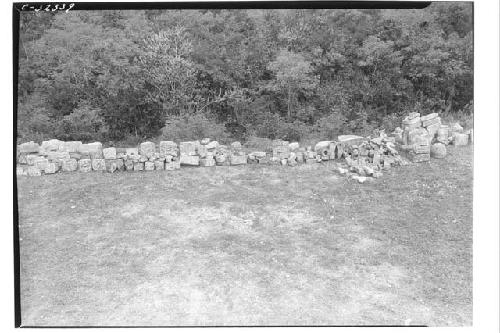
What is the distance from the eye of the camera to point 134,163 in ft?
31.9

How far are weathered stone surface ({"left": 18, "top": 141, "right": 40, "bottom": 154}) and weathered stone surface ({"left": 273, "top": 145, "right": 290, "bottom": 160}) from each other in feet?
16.6

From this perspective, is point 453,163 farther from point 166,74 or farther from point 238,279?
point 166,74

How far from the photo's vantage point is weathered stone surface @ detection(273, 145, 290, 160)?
10.1 m

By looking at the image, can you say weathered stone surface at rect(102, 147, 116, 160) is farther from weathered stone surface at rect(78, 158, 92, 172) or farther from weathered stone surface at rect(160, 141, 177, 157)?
weathered stone surface at rect(160, 141, 177, 157)

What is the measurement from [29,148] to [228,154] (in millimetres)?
4217

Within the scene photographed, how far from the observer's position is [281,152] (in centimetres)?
1009

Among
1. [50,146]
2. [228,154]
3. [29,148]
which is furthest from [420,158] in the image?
[29,148]

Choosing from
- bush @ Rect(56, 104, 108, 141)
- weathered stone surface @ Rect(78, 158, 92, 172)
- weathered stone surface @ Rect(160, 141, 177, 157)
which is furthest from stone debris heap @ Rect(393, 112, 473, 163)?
bush @ Rect(56, 104, 108, 141)

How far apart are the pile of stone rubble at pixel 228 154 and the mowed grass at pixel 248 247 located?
29 cm

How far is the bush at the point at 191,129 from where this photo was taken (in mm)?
11220

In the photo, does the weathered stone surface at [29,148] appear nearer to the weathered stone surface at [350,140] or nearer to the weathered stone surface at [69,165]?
the weathered stone surface at [69,165]

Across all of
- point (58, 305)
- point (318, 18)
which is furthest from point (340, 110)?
point (58, 305)

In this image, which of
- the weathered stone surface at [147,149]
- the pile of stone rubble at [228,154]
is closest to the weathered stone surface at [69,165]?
the pile of stone rubble at [228,154]

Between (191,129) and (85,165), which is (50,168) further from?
(191,129)
